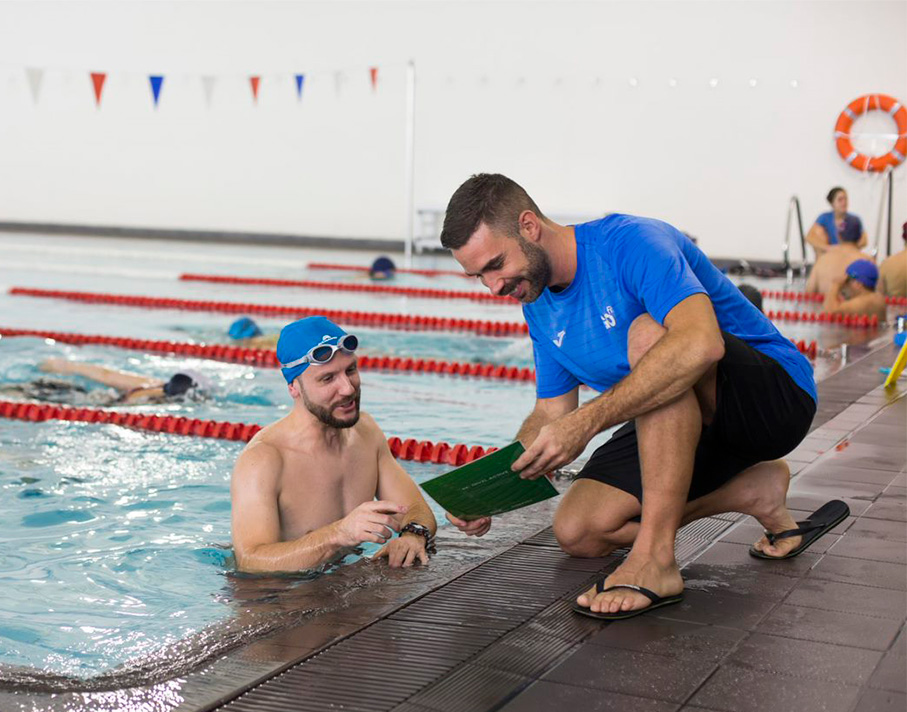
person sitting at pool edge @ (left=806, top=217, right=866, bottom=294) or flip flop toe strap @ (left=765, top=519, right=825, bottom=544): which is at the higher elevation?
person sitting at pool edge @ (left=806, top=217, right=866, bottom=294)

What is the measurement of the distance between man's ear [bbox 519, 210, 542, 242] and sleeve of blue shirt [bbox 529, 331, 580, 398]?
1.41 ft

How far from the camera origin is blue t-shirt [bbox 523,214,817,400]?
109 inches

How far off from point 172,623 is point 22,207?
17797 millimetres

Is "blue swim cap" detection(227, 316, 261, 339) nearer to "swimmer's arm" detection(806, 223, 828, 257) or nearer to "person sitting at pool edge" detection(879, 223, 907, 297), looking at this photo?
"swimmer's arm" detection(806, 223, 828, 257)

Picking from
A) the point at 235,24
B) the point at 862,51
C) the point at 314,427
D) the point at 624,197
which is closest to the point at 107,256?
the point at 235,24

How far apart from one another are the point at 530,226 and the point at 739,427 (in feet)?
2.47

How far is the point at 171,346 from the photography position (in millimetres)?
8070

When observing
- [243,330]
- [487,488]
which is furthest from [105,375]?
[487,488]

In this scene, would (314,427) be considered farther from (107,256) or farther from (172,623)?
(107,256)

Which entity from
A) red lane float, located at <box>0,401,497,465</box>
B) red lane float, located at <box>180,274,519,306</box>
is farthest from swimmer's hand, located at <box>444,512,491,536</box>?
red lane float, located at <box>180,274,519,306</box>

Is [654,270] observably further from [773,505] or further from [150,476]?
[150,476]

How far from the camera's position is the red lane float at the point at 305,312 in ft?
30.9

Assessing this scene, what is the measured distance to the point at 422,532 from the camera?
3.42 metres

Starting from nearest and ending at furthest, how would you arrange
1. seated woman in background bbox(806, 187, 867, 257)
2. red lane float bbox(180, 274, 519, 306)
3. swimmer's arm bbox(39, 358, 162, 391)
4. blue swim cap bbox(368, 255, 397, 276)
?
swimmer's arm bbox(39, 358, 162, 391), seated woman in background bbox(806, 187, 867, 257), red lane float bbox(180, 274, 519, 306), blue swim cap bbox(368, 255, 397, 276)
